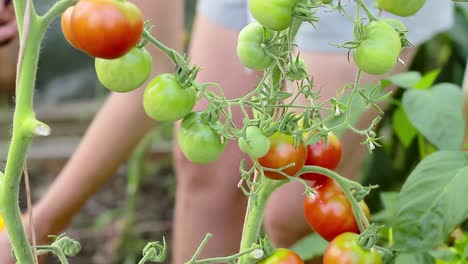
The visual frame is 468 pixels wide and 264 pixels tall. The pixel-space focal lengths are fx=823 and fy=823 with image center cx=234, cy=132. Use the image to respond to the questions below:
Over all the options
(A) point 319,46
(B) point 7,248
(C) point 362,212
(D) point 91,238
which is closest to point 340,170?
(A) point 319,46

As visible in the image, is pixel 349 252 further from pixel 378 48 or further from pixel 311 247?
pixel 311 247

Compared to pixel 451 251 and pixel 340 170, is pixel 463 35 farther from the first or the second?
pixel 451 251

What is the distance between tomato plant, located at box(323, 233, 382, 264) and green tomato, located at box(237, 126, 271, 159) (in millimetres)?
104

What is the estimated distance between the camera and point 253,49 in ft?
1.98

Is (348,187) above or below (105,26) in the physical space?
below

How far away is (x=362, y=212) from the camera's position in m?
0.67

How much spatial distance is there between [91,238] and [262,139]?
1928 millimetres

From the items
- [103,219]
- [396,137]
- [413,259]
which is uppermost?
[413,259]

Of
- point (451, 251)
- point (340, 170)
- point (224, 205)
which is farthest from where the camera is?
point (224, 205)

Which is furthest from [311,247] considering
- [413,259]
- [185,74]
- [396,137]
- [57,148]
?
[57,148]

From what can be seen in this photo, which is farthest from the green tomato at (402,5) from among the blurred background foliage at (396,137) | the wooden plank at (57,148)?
the wooden plank at (57,148)

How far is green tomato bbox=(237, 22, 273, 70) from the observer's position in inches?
23.8

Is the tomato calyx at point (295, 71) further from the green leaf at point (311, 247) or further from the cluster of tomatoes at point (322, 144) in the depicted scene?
the green leaf at point (311, 247)

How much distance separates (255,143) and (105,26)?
0.15 m
